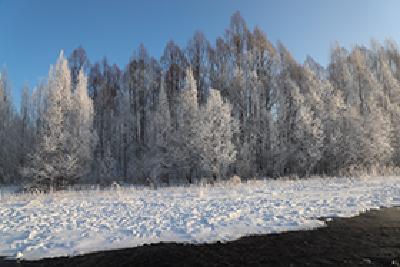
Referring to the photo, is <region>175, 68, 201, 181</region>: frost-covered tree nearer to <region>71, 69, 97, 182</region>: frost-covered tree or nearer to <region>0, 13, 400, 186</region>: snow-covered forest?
<region>0, 13, 400, 186</region>: snow-covered forest

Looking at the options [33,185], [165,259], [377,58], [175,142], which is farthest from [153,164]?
[377,58]

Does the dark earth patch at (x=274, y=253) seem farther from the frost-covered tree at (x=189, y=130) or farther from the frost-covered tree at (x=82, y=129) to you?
the frost-covered tree at (x=82, y=129)

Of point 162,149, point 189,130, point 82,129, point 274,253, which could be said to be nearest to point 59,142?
point 82,129

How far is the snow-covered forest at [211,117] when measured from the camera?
25.1 m

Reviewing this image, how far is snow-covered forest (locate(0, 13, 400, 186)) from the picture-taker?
25125 mm

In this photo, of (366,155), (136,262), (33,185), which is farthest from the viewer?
(366,155)

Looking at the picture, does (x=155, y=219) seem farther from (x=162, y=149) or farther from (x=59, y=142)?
(x=162, y=149)

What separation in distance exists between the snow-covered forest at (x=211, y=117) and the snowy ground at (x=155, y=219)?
1080 centimetres

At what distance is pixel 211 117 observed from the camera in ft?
84.5

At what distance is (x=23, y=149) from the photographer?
35875 mm

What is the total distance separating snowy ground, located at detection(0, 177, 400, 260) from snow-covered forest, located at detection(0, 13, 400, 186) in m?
10.8

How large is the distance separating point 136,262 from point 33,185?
768 inches

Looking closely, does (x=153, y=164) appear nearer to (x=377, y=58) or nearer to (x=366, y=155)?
(x=366, y=155)

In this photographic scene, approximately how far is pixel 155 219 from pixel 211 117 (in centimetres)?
1631
